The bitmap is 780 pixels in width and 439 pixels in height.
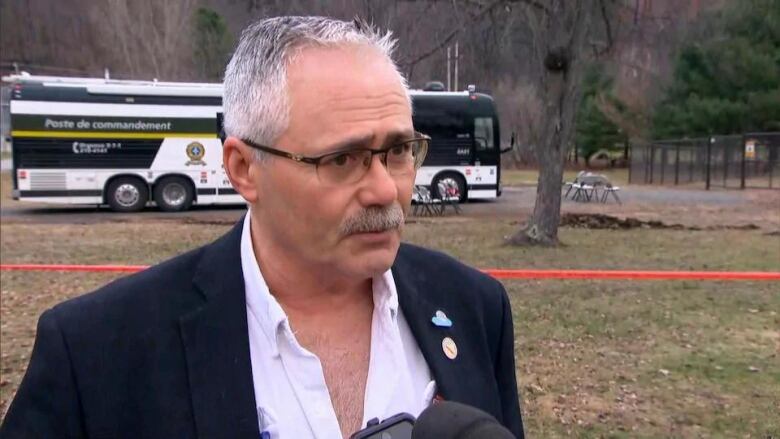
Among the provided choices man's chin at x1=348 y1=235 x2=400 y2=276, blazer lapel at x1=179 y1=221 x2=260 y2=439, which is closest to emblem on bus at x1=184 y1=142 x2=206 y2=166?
blazer lapel at x1=179 y1=221 x2=260 y2=439

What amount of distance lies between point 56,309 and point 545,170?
11.4 meters

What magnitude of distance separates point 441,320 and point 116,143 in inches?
792

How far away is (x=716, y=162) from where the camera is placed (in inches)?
1261

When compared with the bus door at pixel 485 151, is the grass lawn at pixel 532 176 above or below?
below

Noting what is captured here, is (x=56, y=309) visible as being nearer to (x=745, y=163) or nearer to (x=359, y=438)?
(x=359, y=438)

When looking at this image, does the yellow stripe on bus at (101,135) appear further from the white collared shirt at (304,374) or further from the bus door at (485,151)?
the white collared shirt at (304,374)

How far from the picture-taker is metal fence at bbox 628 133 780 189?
29.6 m

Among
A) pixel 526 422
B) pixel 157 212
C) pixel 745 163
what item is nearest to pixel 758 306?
pixel 526 422

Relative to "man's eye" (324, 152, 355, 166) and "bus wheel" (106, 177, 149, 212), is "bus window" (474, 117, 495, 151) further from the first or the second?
"man's eye" (324, 152, 355, 166)

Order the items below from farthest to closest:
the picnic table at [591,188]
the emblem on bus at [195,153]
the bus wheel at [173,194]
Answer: the picnic table at [591,188] < the emblem on bus at [195,153] < the bus wheel at [173,194]

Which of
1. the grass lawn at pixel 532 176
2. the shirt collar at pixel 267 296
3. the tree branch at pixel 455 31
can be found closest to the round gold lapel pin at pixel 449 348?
the shirt collar at pixel 267 296

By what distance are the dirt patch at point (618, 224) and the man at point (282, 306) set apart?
14805 mm

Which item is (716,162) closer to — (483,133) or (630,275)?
(483,133)

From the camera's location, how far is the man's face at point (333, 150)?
155 cm
